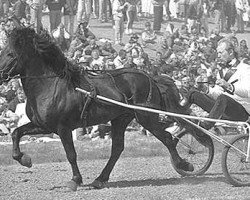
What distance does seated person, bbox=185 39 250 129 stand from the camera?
36.1 ft

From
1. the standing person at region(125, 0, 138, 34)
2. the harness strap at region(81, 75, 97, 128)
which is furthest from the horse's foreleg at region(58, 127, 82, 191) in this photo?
the standing person at region(125, 0, 138, 34)

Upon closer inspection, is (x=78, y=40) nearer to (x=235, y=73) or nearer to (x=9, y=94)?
(x=9, y=94)

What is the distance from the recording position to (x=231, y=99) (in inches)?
435

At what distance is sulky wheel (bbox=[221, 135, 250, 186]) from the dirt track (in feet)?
0.52

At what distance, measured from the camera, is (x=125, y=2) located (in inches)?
955

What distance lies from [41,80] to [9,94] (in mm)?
6601

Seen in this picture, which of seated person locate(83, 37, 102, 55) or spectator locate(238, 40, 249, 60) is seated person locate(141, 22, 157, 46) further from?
seated person locate(83, 37, 102, 55)

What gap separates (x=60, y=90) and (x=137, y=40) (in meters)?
11.2

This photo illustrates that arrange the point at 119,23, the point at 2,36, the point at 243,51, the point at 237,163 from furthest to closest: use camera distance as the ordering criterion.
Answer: the point at 119,23, the point at 243,51, the point at 2,36, the point at 237,163

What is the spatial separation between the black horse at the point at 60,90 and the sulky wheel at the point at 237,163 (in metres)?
1.12

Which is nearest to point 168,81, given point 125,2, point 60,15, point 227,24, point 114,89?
point 114,89

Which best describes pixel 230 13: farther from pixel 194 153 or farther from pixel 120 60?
pixel 194 153

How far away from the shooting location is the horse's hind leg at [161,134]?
34.2 feet

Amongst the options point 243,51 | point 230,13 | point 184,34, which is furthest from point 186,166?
point 230,13
